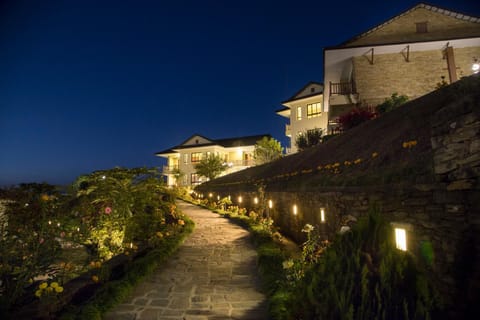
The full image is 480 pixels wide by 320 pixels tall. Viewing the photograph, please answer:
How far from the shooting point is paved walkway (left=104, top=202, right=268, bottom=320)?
4223mm

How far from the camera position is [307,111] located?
31.1m

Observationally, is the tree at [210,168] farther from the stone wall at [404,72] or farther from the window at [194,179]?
the stone wall at [404,72]

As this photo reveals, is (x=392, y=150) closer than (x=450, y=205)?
No

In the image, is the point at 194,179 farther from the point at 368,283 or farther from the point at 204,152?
the point at 368,283

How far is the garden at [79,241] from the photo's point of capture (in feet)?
12.9

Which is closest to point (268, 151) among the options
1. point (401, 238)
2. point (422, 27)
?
point (422, 27)

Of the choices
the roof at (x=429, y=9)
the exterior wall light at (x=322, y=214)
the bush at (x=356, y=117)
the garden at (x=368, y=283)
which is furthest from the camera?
the roof at (x=429, y=9)

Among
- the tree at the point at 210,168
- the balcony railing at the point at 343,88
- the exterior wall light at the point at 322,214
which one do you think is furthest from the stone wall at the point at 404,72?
the tree at the point at 210,168

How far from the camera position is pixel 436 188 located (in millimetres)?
4082

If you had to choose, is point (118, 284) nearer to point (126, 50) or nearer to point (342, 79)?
point (342, 79)

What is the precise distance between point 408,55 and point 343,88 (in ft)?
15.5

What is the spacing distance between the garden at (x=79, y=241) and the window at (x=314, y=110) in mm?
25415

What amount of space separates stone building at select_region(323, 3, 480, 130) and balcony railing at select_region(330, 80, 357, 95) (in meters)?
0.08

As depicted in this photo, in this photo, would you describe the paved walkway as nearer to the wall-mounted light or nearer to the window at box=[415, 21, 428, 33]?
the wall-mounted light
